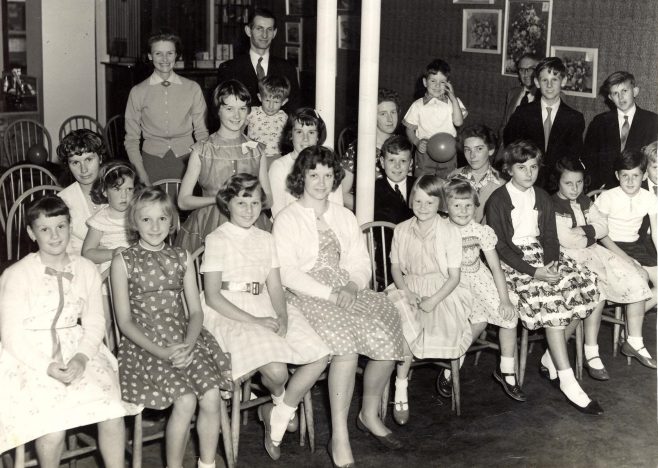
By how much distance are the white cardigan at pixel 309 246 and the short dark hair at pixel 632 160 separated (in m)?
1.61

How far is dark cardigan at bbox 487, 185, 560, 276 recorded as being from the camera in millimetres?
4078

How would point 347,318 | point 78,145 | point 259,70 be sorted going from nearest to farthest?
1. point 347,318
2. point 78,145
3. point 259,70

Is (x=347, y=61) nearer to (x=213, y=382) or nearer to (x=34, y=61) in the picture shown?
(x=34, y=61)

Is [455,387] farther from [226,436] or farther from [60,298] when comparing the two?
[60,298]

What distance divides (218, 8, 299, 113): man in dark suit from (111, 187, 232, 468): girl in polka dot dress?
2298 millimetres

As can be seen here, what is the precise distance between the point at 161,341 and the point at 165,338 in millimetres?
19

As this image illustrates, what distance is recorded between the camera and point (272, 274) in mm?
3500

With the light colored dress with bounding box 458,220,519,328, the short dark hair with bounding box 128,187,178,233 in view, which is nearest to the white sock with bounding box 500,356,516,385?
the light colored dress with bounding box 458,220,519,328

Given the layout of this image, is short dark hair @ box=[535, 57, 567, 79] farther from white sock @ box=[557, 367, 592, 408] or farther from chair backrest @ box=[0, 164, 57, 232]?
chair backrest @ box=[0, 164, 57, 232]

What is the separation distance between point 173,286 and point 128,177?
0.67 m

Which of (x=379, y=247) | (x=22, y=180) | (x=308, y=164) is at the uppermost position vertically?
A: (x=308, y=164)

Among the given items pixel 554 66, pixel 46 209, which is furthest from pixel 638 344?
pixel 46 209

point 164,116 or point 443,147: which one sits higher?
point 164,116

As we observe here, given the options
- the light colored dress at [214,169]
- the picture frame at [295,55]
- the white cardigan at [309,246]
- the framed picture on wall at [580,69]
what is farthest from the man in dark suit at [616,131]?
the picture frame at [295,55]
